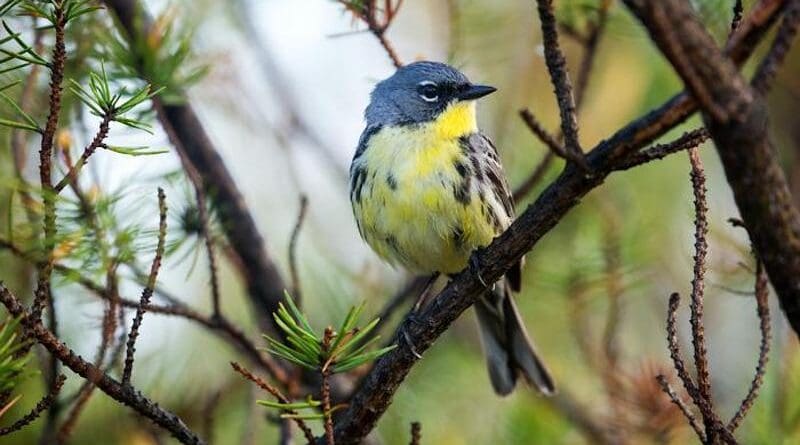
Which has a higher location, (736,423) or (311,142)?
(311,142)

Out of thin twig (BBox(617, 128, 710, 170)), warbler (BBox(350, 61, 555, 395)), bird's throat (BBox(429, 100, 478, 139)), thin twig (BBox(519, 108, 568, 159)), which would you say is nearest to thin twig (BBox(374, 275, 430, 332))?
warbler (BBox(350, 61, 555, 395))

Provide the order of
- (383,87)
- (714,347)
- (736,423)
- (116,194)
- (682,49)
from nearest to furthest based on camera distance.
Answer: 1. (682,49)
2. (736,423)
3. (116,194)
4. (383,87)
5. (714,347)

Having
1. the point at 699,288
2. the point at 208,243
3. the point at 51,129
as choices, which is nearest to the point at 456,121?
the point at 208,243

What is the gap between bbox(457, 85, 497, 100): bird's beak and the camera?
314cm

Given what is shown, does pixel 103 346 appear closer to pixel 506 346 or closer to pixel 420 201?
pixel 420 201

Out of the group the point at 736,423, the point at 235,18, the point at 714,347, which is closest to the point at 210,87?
the point at 235,18

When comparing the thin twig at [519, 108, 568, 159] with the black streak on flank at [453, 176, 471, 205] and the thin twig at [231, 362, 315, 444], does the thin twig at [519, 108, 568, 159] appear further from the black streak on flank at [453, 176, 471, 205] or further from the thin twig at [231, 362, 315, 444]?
the black streak on flank at [453, 176, 471, 205]

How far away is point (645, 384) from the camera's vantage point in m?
2.74

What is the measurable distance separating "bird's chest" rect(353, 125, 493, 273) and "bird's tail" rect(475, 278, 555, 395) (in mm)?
363

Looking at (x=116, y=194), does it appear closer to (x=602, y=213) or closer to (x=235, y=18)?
(x=602, y=213)

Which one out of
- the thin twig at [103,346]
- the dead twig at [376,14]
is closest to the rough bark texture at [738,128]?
the thin twig at [103,346]

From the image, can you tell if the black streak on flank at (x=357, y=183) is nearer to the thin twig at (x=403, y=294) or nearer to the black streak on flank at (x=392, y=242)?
the black streak on flank at (x=392, y=242)

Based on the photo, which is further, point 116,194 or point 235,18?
point 235,18

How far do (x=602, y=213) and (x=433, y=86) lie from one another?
0.72m
